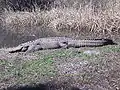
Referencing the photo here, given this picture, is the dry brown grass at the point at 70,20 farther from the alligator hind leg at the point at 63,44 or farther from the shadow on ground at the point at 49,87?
the shadow on ground at the point at 49,87

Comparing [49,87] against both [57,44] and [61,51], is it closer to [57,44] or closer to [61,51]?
[61,51]

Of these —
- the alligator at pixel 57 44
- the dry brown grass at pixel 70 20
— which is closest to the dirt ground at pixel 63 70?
the alligator at pixel 57 44

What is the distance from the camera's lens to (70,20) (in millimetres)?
12484

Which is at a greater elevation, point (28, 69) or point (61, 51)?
point (61, 51)

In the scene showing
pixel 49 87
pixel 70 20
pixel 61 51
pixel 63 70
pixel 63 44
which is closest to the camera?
pixel 49 87

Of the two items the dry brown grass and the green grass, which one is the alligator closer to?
the green grass

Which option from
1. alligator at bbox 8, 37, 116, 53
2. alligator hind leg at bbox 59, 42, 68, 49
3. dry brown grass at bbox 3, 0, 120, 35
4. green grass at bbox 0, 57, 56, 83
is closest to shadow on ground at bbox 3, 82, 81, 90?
green grass at bbox 0, 57, 56, 83

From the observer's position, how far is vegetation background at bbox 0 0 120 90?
5.88 m

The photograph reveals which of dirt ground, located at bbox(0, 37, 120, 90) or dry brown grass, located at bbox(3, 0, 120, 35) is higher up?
dry brown grass, located at bbox(3, 0, 120, 35)

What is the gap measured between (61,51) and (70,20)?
468 cm

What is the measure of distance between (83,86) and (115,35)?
5586mm

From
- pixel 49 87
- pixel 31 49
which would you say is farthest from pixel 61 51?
pixel 49 87

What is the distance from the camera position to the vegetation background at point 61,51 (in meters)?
5.88

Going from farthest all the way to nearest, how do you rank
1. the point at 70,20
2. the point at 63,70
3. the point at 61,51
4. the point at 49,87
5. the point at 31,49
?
the point at 70,20 → the point at 31,49 → the point at 61,51 → the point at 63,70 → the point at 49,87
